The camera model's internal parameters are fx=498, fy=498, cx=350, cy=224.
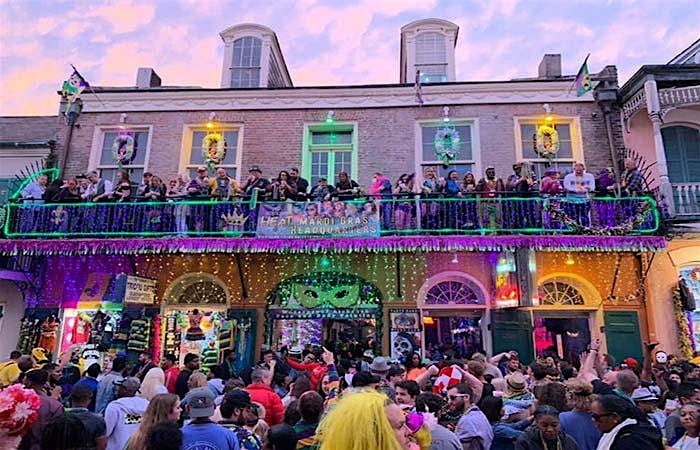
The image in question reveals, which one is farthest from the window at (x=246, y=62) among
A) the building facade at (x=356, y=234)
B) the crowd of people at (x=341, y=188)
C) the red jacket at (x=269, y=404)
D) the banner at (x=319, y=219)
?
the red jacket at (x=269, y=404)

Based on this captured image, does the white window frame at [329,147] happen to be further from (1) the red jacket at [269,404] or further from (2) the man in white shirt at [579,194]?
(1) the red jacket at [269,404]

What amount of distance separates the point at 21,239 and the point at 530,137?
1279 cm

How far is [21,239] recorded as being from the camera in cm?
1154

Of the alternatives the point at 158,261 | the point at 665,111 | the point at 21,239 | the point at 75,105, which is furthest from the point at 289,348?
the point at 665,111

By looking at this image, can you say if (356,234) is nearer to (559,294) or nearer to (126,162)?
(559,294)

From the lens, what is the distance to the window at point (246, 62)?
1514 cm

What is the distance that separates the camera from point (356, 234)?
36.0 ft

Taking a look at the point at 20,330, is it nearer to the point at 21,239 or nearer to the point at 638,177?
the point at 21,239

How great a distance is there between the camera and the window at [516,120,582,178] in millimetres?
12961

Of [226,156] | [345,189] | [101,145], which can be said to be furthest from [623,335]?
[101,145]

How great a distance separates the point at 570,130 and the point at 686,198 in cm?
322

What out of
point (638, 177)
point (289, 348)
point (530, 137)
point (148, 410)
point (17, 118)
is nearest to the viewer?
point (148, 410)

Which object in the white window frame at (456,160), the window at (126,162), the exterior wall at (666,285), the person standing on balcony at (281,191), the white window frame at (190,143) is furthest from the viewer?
the window at (126,162)

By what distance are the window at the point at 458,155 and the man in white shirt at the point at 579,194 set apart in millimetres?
2448
